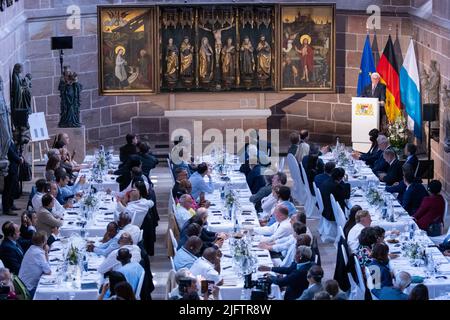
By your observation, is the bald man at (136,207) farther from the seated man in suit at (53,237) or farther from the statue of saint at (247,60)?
the statue of saint at (247,60)

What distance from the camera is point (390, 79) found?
28578mm

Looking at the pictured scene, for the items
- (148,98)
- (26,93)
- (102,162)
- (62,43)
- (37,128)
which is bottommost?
(102,162)

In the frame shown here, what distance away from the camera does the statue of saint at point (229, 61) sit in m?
28.4

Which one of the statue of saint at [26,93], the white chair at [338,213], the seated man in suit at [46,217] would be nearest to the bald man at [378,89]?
the statue of saint at [26,93]

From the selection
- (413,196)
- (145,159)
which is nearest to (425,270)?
(413,196)

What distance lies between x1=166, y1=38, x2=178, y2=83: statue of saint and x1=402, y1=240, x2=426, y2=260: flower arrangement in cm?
1184

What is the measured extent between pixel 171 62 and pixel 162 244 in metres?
7.39

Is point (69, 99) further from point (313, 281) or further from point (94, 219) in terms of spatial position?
point (313, 281)

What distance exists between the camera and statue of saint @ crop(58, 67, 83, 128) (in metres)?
26.9

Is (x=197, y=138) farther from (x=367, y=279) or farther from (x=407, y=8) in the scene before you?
(x=367, y=279)

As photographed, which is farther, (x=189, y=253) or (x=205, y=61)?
(x=205, y=61)
